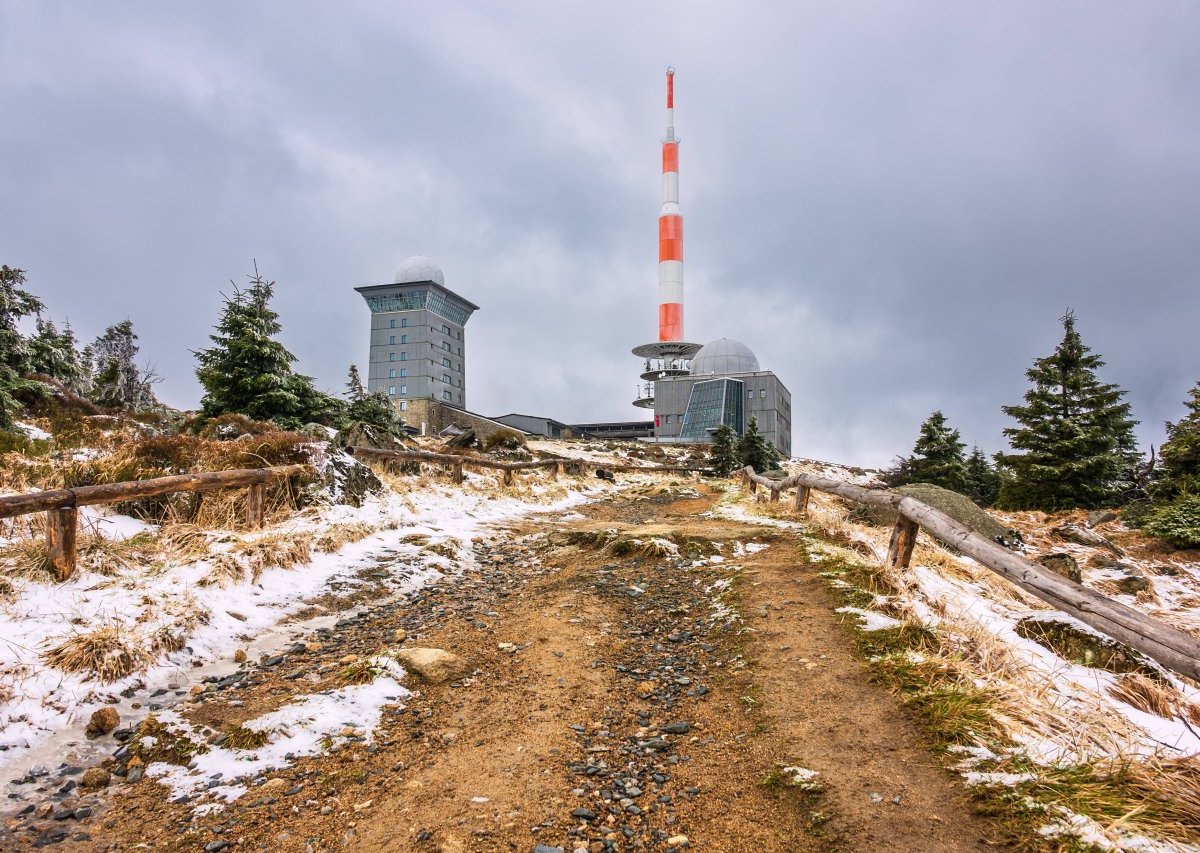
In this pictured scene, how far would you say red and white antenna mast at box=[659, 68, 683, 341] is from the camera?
290 ft

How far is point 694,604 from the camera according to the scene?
20.6 ft

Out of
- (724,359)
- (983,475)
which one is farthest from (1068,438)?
(724,359)

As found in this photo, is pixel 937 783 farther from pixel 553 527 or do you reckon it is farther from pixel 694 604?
pixel 553 527

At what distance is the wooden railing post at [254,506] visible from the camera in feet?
26.8

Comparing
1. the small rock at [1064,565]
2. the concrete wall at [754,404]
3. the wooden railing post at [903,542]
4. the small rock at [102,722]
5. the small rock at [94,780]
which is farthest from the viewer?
the concrete wall at [754,404]

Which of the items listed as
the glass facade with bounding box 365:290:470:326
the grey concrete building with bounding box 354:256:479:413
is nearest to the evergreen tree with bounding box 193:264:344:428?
the grey concrete building with bounding box 354:256:479:413

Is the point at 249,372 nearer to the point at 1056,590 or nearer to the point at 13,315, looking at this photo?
the point at 13,315

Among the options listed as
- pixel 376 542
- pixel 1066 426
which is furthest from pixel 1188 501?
pixel 376 542

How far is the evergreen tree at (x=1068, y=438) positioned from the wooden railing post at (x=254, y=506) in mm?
25285

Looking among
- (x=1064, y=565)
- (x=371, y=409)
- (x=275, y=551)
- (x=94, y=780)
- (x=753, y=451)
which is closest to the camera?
(x=94, y=780)

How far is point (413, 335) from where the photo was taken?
10338cm

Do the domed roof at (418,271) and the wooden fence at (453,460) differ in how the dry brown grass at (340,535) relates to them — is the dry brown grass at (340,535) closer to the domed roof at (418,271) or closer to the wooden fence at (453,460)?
the wooden fence at (453,460)

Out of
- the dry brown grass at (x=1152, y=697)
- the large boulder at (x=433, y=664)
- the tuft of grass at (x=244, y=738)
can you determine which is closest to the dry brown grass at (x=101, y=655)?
the tuft of grass at (x=244, y=738)

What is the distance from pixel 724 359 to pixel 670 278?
1548cm
